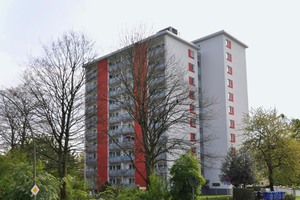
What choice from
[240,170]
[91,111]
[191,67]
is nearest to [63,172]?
[91,111]

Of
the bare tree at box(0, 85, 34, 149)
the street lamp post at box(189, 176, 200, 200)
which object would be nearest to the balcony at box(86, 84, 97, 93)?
the bare tree at box(0, 85, 34, 149)

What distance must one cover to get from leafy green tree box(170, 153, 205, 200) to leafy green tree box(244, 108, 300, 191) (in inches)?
857

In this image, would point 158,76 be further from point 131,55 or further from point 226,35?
point 226,35

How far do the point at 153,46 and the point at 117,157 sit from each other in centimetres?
3724

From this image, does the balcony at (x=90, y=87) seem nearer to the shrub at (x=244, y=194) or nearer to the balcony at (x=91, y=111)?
the balcony at (x=91, y=111)

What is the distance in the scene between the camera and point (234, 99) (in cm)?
6438

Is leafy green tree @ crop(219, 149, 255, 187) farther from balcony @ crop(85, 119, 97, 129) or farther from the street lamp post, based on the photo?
the street lamp post

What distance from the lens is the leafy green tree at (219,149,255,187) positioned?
127ft

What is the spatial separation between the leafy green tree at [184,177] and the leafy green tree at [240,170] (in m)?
17.7

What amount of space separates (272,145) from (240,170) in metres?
6.14

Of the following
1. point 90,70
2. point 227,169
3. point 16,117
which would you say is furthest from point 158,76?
point 227,169

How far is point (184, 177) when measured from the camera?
71.8ft

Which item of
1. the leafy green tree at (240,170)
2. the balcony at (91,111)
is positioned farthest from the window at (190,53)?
the balcony at (91,111)

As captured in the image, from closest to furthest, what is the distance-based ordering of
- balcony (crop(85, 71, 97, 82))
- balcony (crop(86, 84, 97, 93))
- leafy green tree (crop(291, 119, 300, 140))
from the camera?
balcony (crop(85, 71, 97, 82)) → balcony (crop(86, 84, 97, 93)) → leafy green tree (crop(291, 119, 300, 140))
